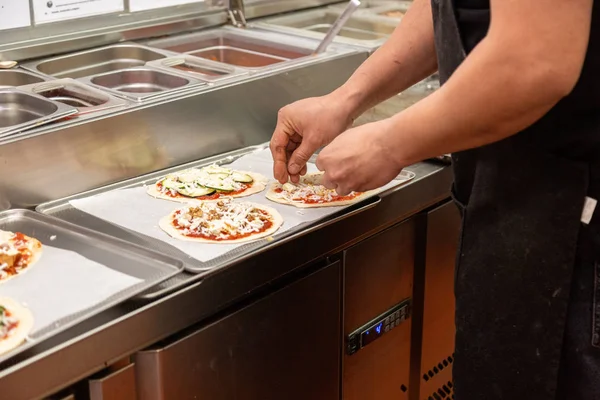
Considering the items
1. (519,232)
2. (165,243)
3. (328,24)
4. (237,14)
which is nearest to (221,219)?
(165,243)

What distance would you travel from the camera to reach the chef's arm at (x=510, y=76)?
110 cm

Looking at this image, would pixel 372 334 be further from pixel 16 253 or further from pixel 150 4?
pixel 150 4

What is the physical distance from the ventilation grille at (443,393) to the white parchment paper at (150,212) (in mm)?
711

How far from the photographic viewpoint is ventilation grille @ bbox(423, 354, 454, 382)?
86.9 inches

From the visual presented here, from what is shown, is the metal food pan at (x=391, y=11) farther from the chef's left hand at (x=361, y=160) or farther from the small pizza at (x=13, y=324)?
the small pizza at (x=13, y=324)

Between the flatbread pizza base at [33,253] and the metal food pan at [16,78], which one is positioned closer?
the flatbread pizza base at [33,253]

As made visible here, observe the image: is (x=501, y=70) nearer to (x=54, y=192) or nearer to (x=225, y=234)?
(x=225, y=234)

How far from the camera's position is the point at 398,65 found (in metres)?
1.64

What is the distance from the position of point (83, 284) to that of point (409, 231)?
863 mm

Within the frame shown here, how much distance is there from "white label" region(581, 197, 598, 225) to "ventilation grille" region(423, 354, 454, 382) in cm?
98

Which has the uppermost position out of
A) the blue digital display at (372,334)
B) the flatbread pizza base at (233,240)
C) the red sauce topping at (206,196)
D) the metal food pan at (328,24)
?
the metal food pan at (328,24)

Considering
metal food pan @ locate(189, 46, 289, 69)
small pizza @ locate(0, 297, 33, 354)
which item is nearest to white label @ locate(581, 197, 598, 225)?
small pizza @ locate(0, 297, 33, 354)

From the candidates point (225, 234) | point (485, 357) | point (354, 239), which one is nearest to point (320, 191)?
point (354, 239)

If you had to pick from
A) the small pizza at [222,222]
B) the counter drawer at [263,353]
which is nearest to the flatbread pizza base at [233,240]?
the small pizza at [222,222]
